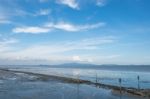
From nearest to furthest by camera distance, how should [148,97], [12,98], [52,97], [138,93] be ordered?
1. [12,98]
2. [52,97]
3. [148,97]
4. [138,93]

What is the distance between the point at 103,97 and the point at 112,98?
145 centimetres

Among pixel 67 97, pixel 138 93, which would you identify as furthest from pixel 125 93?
pixel 67 97

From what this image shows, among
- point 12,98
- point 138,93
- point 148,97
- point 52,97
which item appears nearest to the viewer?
point 12,98

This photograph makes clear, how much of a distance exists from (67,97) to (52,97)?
2286 millimetres

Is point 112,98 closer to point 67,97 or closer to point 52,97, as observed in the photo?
point 67,97

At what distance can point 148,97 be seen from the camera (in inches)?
1491

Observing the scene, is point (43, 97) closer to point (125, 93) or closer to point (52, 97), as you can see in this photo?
point (52, 97)

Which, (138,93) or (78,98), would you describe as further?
(138,93)

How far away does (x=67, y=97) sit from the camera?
36.1 metres

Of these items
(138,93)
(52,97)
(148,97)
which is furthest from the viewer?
(138,93)

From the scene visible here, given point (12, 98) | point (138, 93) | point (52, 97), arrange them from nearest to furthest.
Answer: point (12, 98), point (52, 97), point (138, 93)

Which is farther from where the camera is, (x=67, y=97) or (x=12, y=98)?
(x=67, y=97)

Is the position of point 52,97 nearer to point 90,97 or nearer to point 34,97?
point 34,97

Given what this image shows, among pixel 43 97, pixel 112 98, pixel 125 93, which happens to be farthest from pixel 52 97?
pixel 125 93
